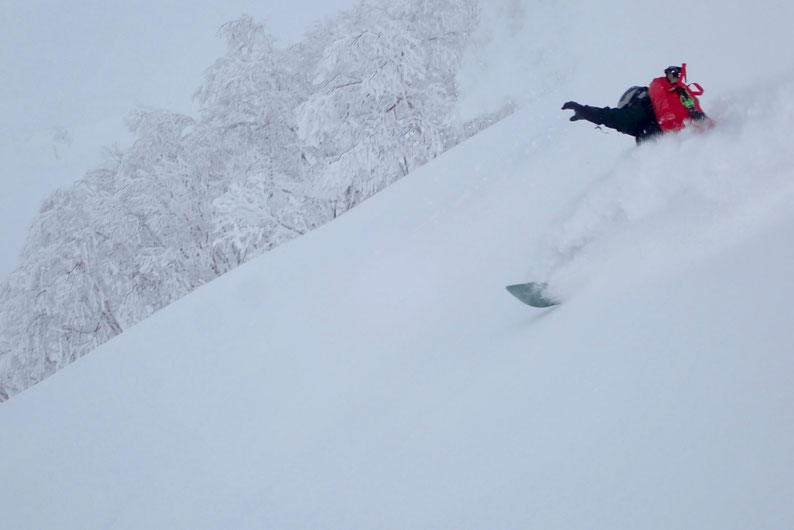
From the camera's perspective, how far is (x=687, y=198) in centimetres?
297

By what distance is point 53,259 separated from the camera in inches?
476

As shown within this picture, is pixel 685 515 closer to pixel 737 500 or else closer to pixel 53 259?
pixel 737 500

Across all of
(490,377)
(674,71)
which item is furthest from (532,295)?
(674,71)

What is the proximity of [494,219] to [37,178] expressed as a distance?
40956 mm

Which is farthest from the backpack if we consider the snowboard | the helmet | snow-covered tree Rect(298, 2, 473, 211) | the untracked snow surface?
snow-covered tree Rect(298, 2, 473, 211)

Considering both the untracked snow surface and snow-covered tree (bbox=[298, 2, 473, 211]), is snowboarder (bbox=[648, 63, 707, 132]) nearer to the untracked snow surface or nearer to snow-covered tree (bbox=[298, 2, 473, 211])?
the untracked snow surface

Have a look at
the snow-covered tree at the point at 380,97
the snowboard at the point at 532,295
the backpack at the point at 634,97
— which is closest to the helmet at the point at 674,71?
the backpack at the point at 634,97

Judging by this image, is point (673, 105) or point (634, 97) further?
point (634, 97)

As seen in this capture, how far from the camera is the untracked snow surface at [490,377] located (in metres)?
1.52

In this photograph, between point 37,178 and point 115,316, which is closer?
point 115,316

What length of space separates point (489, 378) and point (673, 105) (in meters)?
2.65

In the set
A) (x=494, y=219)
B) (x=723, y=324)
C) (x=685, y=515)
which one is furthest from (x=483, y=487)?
(x=494, y=219)

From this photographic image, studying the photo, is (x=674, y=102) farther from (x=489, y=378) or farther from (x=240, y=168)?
(x=240, y=168)

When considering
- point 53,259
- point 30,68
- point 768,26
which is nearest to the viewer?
point 768,26
